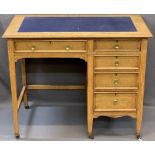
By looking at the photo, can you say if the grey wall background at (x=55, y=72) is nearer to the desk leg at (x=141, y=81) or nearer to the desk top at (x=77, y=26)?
the desk top at (x=77, y=26)

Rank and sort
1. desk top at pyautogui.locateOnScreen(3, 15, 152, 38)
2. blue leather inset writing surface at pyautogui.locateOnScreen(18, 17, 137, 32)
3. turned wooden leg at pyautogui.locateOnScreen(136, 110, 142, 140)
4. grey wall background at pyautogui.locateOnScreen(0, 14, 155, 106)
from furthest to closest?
grey wall background at pyautogui.locateOnScreen(0, 14, 155, 106) → turned wooden leg at pyautogui.locateOnScreen(136, 110, 142, 140) → blue leather inset writing surface at pyautogui.locateOnScreen(18, 17, 137, 32) → desk top at pyautogui.locateOnScreen(3, 15, 152, 38)

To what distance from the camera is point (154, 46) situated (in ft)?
10.7

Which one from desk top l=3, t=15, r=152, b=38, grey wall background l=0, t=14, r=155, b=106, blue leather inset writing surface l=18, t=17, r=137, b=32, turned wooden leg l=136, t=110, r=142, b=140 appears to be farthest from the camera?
grey wall background l=0, t=14, r=155, b=106

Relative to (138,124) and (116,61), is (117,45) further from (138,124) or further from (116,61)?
(138,124)

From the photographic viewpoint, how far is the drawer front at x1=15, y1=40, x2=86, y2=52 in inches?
105

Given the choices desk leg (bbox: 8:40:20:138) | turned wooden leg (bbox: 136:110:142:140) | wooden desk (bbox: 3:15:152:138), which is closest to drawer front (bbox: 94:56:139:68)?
wooden desk (bbox: 3:15:152:138)

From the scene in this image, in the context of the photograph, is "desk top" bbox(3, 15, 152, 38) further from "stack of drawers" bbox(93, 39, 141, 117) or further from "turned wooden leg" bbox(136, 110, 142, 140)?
"turned wooden leg" bbox(136, 110, 142, 140)

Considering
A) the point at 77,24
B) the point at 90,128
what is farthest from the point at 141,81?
the point at 77,24

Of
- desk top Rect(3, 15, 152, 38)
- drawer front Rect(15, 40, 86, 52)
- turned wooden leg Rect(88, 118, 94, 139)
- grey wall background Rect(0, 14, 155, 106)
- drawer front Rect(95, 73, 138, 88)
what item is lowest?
turned wooden leg Rect(88, 118, 94, 139)

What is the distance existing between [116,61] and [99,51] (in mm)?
144

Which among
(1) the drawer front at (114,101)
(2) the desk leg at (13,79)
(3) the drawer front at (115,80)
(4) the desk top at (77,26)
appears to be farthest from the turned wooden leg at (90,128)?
(4) the desk top at (77,26)

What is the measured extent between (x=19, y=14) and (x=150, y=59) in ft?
3.75
